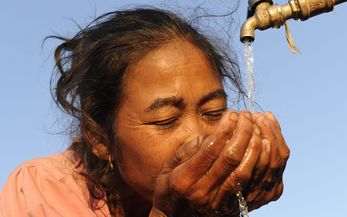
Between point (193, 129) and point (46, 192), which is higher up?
point (193, 129)

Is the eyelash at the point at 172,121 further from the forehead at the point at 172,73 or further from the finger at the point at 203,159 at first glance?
the finger at the point at 203,159

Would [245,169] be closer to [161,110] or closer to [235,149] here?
[235,149]

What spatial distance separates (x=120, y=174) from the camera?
308 centimetres

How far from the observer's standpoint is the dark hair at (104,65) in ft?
10.3

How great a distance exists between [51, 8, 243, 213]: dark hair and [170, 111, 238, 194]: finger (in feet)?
3.01

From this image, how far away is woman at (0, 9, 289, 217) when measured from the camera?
215 cm

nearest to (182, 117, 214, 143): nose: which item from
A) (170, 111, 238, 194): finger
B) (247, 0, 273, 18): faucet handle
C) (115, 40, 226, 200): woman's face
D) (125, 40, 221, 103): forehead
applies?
(115, 40, 226, 200): woman's face

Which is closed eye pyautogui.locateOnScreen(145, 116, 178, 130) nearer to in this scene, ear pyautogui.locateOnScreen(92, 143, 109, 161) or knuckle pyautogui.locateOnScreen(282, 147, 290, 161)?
ear pyautogui.locateOnScreen(92, 143, 109, 161)

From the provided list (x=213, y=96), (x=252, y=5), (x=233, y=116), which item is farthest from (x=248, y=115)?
(x=252, y=5)

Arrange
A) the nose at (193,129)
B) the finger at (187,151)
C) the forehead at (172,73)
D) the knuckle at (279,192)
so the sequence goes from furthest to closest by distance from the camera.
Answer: the forehead at (172,73)
the nose at (193,129)
the knuckle at (279,192)
the finger at (187,151)

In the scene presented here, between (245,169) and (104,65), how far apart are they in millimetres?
1334

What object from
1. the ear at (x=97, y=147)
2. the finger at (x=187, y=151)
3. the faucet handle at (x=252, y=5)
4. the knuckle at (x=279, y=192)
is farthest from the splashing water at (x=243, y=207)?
the faucet handle at (x=252, y=5)

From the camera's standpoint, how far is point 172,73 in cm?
284

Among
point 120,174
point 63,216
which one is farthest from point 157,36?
point 63,216
